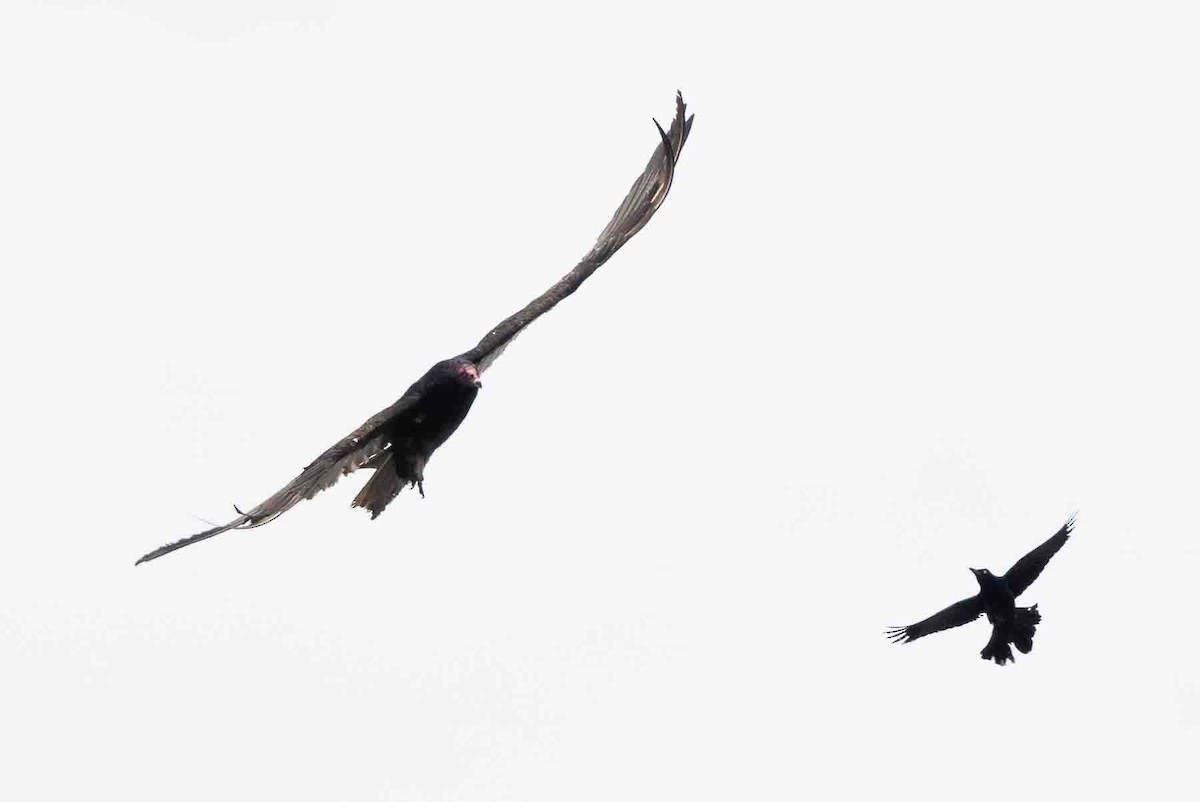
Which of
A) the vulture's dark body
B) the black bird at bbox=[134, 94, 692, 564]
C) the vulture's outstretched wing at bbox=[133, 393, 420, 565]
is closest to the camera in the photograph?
the vulture's outstretched wing at bbox=[133, 393, 420, 565]

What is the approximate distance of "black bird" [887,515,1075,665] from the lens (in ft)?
100

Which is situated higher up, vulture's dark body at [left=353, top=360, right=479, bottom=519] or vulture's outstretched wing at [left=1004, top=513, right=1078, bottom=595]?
vulture's dark body at [left=353, top=360, right=479, bottom=519]

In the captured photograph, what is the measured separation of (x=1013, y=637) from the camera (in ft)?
100

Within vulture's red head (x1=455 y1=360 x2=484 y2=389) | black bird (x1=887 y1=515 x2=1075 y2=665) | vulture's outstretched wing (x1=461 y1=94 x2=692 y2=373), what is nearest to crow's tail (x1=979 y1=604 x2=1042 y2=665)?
black bird (x1=887 y1=515 x2=1075 y2=665)

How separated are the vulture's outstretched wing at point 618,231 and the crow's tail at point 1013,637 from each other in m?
7.64

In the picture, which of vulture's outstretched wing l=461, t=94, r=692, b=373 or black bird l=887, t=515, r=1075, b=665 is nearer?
vulture's outstretched wing l=461, t=94, r=692, b=373

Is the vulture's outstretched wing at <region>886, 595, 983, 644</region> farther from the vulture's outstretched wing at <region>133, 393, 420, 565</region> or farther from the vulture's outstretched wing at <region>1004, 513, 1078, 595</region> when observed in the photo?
the vulture's outstretched wing at <region>133, 393, 420, 565</region>

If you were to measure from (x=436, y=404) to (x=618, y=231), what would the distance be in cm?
391

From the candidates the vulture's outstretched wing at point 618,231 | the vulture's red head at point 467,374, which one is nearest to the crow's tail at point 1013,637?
the vulture's outstretched wing at point 618,231

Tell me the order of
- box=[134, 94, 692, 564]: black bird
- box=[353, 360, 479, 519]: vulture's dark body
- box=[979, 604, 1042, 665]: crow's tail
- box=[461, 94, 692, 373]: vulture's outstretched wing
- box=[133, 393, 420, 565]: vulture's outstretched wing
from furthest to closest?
box=[979, 604, 1042, 665]: crow's tail → box=[461, 94, 692, 373]: vulture's outstretched wing → box=[353, 360, 479, 519]: vulture's dark body → box=[134, 94, 692, 564]: black bird → box=[133, 393, 420, 565]: vulture's outstretched wing

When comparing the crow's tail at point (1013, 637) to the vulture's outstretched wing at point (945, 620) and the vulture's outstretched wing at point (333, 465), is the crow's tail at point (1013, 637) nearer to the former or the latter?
the vulture's outstretched wing at point (945, 620)

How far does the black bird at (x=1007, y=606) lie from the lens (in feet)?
100

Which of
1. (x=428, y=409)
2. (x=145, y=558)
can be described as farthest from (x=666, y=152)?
(x=145, y=558)

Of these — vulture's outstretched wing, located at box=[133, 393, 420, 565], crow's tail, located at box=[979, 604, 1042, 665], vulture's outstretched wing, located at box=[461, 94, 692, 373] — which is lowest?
crow's tail, located at box=[979, 604, 1042, 665]
